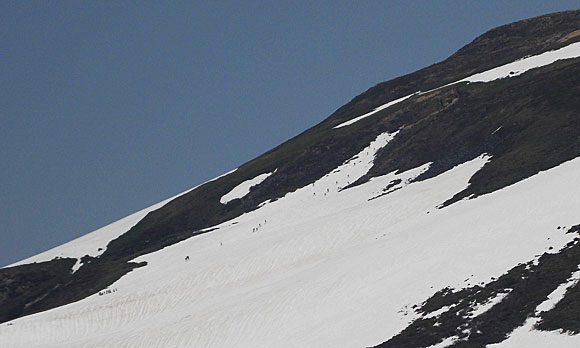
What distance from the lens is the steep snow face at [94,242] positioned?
97562 mm

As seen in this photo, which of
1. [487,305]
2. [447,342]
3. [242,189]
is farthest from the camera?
[242,189]

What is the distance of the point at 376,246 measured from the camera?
158 feet

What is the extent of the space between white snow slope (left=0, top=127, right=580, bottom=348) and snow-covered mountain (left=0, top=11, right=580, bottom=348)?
14cm

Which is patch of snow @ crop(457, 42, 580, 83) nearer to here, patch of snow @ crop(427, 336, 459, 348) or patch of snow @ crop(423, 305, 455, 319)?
patch of snow @ crop(423, 305, 455, 319)

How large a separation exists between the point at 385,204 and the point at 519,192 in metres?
15.4

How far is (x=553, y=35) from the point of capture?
109 m

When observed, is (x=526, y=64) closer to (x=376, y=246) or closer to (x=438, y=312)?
(x=376, y=246)

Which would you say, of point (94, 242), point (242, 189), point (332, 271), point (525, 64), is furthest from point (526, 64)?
point (94, 242)

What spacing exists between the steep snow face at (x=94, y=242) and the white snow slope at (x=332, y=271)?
1207 inches

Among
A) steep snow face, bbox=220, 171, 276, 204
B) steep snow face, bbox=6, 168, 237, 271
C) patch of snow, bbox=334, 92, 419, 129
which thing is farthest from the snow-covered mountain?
patch of snow, bbox=334, 92, 419, 129

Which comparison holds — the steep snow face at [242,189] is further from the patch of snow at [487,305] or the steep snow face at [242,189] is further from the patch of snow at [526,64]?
the patch of snow at [487,305]

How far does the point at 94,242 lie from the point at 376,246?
6349cm

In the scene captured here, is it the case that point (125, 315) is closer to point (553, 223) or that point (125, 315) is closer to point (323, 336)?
point (323, 336)

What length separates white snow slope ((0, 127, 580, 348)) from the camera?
37250 mm
